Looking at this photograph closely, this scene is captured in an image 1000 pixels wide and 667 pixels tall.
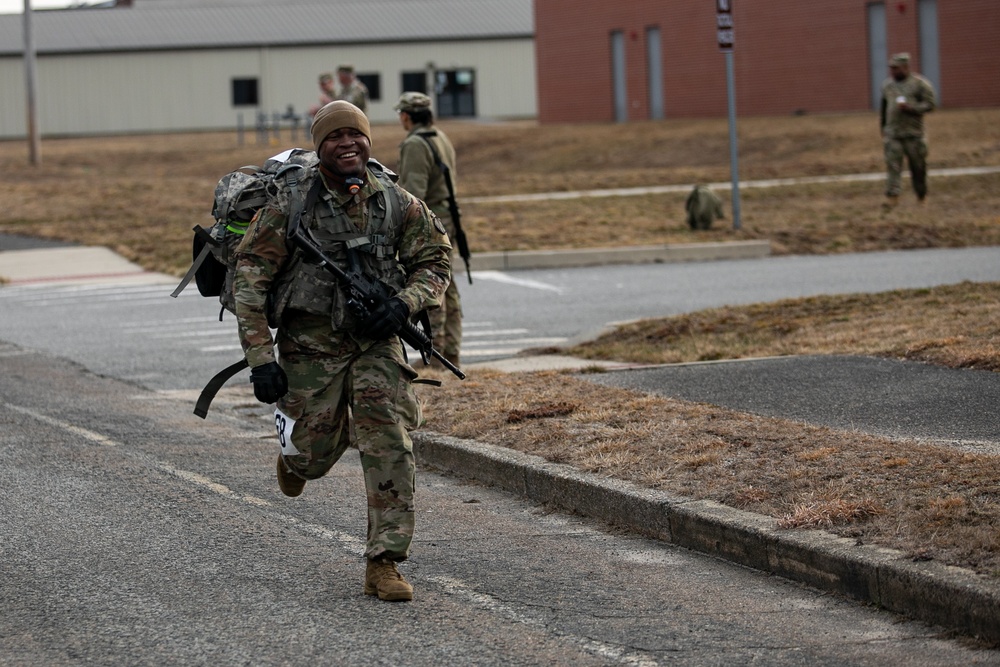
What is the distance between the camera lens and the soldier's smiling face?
229 inches

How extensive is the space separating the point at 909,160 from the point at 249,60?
46.8 metres

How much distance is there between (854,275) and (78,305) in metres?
8.37

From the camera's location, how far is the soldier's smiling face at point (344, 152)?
5828 mm

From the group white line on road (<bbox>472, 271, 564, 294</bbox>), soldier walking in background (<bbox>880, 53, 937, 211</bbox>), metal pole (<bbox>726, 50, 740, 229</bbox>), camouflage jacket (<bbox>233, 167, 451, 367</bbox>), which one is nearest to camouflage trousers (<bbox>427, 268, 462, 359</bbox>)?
camouflage jacket (<bbox>233, 167, 451, 367</bbox>)

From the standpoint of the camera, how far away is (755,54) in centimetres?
4156

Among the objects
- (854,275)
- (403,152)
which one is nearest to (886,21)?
(854,275)

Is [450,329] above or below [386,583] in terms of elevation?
above

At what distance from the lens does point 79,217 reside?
27.8 metres

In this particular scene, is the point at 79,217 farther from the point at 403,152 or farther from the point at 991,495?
the point at 991,495

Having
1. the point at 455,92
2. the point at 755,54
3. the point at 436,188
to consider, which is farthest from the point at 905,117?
the point at 455,92

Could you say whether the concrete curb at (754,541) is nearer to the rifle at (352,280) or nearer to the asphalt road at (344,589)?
the asphalt road at (344,589)

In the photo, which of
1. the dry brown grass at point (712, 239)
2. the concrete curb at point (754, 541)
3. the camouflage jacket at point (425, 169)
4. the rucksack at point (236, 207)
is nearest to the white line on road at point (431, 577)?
the rucksack at point (236, 207)

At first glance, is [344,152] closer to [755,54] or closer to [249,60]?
[755,54]

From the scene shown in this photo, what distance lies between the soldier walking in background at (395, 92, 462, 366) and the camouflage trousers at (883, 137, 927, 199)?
42.5 ft
